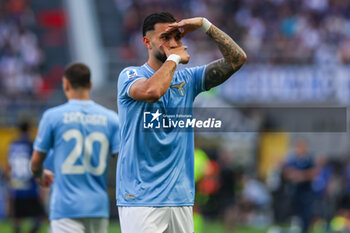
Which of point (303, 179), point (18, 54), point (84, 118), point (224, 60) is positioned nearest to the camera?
point (224, 60)

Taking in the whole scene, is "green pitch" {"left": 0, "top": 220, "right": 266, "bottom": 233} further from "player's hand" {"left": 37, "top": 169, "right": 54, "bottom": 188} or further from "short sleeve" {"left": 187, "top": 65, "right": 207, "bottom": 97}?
"short sleeve" {"left": 187, "top": 65, "right": 207, "bottom": 97}

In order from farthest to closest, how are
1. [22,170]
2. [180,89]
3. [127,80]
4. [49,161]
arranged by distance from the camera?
[22,170] → [49,161] → [180,89] → [127,80]

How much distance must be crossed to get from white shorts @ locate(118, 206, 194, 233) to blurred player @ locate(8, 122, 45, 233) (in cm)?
745

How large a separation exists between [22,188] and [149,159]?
26.0 feet

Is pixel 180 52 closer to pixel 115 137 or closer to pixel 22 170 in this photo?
pixel 115 137

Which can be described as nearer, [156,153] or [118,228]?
[156,153]

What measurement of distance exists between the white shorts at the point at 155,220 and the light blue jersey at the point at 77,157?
4.93 ft

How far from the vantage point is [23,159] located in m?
11.8

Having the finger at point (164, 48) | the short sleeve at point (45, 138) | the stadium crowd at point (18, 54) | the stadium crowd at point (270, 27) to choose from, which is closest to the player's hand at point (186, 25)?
the finger at point (164, 48)

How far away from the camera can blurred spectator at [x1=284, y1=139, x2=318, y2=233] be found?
44.9 feet

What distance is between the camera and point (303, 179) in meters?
13.8

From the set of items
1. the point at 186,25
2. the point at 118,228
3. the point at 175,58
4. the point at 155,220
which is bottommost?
the point at 118,228

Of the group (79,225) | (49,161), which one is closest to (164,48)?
(79,225)

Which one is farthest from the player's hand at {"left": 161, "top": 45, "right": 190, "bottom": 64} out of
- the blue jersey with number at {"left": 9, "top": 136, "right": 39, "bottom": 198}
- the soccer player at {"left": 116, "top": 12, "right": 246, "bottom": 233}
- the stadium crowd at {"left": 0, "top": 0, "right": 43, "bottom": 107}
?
the stadium crowd at {"left": 0, "top": 0, "right": 43, "bottom": 107}
